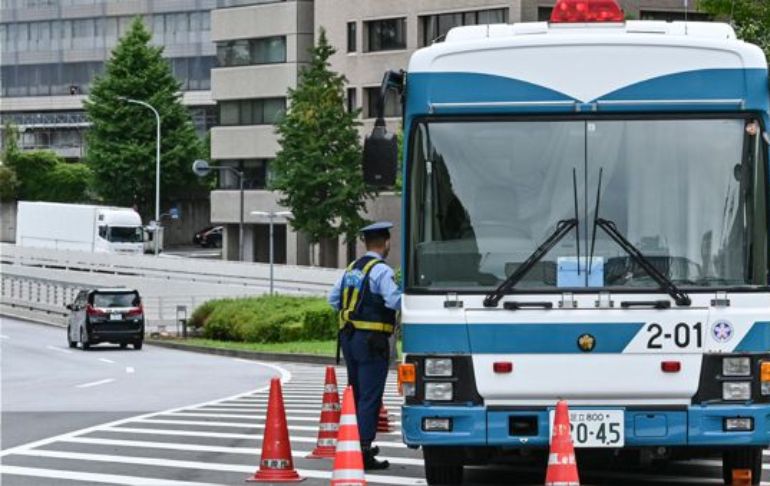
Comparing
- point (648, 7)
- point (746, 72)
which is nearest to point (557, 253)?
point (746, 72)

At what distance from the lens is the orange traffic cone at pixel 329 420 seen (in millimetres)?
16469

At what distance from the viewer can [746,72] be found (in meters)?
13.2

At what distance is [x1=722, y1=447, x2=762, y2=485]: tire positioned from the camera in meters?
13.7

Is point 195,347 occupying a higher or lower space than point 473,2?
lower


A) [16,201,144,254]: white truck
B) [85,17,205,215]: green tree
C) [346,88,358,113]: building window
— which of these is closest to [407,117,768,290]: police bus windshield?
[346,88,358,113]: building window

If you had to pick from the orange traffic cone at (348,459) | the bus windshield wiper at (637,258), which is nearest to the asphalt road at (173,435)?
the bus windshield wiper at (637,258)

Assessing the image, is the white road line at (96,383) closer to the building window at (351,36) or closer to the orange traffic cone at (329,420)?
the orange traffic cone at (329,420)

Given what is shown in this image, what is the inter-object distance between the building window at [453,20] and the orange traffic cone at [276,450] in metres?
63.5

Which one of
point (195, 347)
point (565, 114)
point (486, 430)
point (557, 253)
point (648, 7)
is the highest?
point (648, 7)

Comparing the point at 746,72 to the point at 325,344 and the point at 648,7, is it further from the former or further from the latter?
the point at 648,7

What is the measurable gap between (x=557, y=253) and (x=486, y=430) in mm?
1292

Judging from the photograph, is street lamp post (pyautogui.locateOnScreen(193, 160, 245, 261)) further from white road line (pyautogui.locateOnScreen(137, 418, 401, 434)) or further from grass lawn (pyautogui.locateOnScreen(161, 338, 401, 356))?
white road line (pyautogui.locateOnScreen(137, 418, 401, 434))

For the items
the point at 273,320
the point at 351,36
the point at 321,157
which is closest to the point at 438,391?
the point at 273,320

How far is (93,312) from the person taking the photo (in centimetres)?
5500
